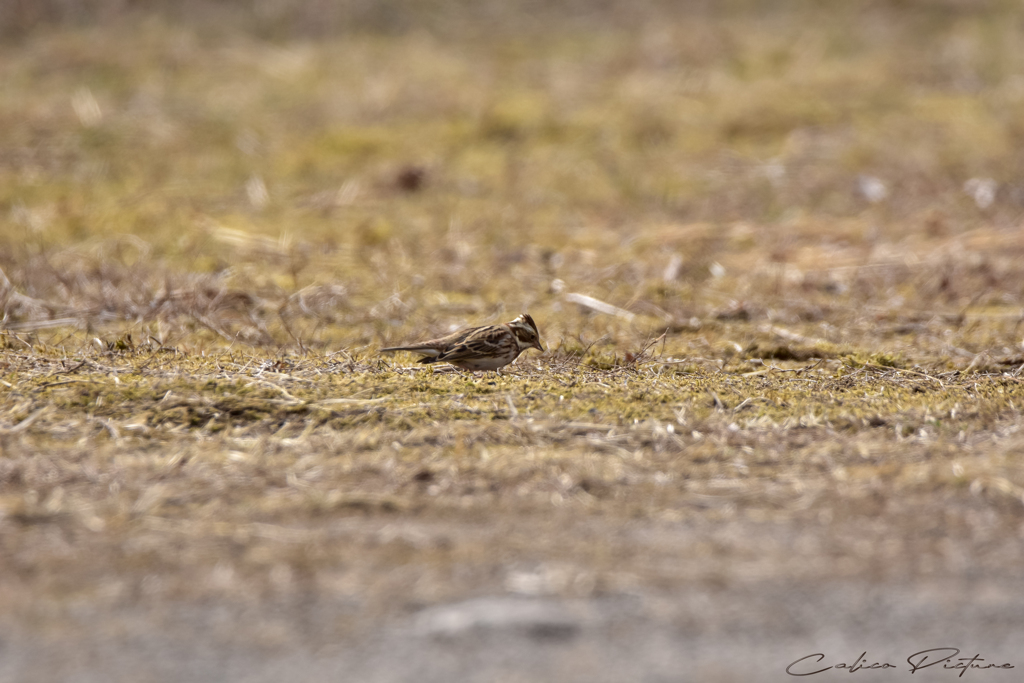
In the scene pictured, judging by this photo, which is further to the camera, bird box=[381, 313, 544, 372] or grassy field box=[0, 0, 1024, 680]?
bird box=[381, 313, 544, 372]

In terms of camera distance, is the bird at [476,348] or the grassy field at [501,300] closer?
the grassy field at [501,300]

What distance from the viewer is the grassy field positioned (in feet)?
13.9

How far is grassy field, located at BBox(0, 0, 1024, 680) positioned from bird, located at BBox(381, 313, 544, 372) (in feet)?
0.57

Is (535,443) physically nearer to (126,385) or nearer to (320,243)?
(126,385)

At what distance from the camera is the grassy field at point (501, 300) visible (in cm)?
424

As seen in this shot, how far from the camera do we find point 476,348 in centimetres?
639

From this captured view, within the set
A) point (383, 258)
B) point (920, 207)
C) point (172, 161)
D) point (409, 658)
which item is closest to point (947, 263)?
point (920, 207)

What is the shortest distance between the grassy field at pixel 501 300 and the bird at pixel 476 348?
0.17 metres

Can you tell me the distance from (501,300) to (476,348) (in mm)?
2989

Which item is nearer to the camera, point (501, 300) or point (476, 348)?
point (476, 348)

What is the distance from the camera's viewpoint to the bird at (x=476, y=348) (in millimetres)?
6391

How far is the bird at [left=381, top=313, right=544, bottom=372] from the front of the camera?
21.0ft

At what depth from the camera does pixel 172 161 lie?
552 inches

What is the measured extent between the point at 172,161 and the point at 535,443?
10.1m
